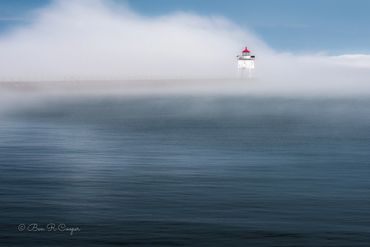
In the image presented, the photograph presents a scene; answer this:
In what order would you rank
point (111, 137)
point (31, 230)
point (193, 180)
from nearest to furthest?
point (31, 230) → point (193, 180) → point (111, 137)

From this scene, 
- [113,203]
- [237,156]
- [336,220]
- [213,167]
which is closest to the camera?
[336,220]

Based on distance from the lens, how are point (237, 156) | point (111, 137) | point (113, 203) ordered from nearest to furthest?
point (113, 203) → point (237, 156) → point (111, 137)

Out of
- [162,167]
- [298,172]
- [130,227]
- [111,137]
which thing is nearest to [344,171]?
[298,172]

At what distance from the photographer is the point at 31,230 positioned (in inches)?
763

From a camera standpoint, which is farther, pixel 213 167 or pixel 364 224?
pixel 213 167

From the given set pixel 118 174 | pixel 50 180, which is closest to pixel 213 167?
pixel 118 174

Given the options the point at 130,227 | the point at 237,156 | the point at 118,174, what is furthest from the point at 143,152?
the point at 130,227

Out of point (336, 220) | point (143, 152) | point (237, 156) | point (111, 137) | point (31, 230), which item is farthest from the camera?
point (111, 137)

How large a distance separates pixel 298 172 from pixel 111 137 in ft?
85.5

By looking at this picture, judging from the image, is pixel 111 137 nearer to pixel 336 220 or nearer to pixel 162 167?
pixel 162 167

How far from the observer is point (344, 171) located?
105 feet

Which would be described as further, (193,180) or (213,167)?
(213,167)

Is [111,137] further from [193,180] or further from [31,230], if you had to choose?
[31,230]

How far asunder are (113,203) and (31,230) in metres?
4.43
